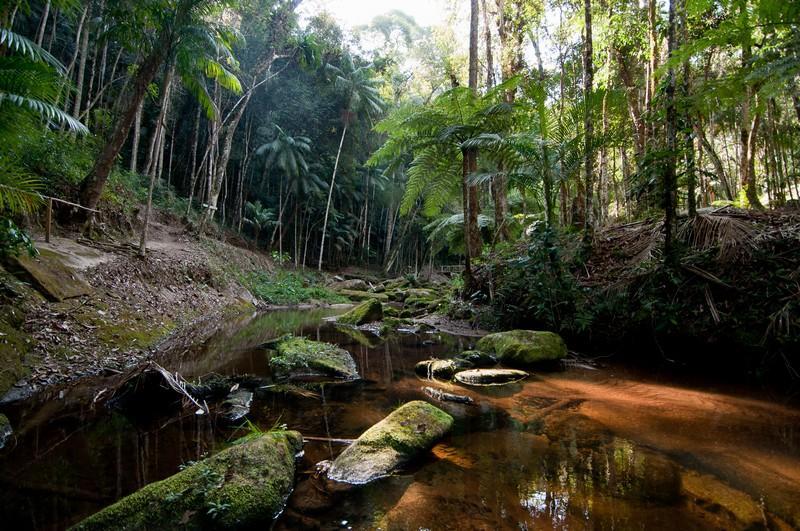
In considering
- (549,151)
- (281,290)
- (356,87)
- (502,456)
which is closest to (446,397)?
(502,456)

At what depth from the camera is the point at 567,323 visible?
641cm

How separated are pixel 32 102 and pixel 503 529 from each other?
528 centimetres

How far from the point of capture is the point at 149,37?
8.89 metres

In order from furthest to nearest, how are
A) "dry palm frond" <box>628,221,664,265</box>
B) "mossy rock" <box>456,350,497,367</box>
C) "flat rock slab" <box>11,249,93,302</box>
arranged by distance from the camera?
"dry palm frond" <box>628,221,664,265</box>
"mossy rock" <box>456,350,497,367</box>
"flat rock slab" <box>11,249,93,302</box>

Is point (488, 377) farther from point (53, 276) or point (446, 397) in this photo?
point (53, 276)

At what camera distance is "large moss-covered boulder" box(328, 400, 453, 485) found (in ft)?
8.47

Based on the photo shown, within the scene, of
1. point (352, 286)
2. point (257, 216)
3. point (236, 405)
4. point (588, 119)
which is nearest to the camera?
point (236, 405)

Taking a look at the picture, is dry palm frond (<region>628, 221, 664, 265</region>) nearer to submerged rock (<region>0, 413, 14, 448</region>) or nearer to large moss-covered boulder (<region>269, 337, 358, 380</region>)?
large moss-covered boulder (<region>269, 337, 358, 380</region>)

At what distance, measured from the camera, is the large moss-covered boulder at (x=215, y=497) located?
1.91 m

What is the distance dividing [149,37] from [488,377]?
33.4 feet

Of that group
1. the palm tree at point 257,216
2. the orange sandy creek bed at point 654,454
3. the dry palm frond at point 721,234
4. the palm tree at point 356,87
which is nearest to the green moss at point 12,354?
the orange sandy creek bed at point 654,454

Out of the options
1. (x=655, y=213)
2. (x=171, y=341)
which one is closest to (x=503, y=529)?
(x=171, y=341)

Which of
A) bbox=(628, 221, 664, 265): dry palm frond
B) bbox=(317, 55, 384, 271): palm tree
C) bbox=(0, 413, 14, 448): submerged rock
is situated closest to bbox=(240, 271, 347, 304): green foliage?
bbox=(317, 55, 384, 271): palm tree

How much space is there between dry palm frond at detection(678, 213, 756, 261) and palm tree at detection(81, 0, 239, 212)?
964 centimetres
